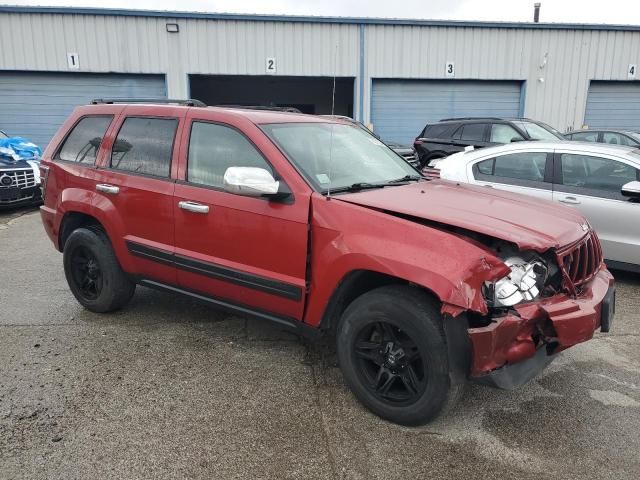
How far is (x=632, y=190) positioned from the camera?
510 cm

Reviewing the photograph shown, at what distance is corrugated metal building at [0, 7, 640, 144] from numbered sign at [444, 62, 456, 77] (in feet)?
0.21

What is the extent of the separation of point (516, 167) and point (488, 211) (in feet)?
11.0

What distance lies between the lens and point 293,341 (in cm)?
405

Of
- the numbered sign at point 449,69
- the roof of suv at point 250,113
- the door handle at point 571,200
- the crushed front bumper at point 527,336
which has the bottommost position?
the crushed front bumper at point 527,336

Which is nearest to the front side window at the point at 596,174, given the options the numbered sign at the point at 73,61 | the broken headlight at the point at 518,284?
the broken headlight at the point at 518,284

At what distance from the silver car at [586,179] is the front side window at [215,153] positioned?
3694mm

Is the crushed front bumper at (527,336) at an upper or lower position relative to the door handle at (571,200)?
lower

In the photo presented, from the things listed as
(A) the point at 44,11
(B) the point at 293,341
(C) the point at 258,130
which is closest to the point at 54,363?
(B) the point at 293,341

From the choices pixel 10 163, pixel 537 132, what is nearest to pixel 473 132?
pixel 537 132

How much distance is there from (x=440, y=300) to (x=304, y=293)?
0.88 m

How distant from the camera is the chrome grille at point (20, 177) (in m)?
9.25

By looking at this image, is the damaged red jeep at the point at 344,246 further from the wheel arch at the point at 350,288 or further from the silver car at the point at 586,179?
the silver car at the point at 586,179

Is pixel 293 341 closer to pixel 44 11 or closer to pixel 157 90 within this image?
pixel 157 90

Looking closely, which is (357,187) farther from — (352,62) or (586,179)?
(352,62)
